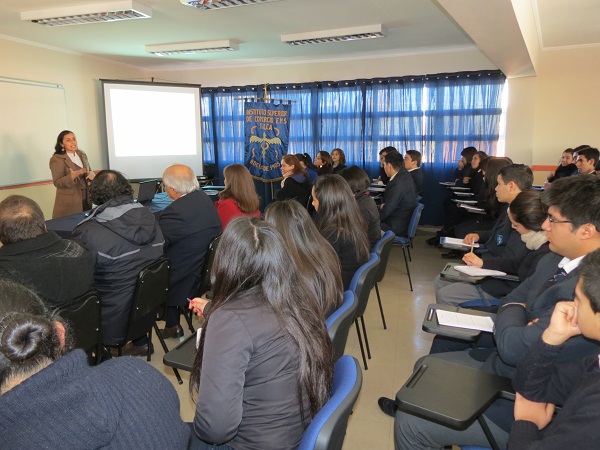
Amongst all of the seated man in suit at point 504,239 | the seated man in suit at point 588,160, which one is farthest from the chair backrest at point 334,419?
the seated man in suit at point 588,160

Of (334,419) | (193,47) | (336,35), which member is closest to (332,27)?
(336,35)

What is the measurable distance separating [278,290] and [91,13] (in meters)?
4.60

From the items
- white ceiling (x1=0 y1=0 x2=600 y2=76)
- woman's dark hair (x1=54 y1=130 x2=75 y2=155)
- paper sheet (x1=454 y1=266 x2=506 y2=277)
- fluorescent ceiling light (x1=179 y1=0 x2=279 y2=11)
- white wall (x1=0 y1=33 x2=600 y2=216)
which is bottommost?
paper sheet (x1=454 y1=266 x2=506 y2=277)

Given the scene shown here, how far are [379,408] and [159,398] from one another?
187 cm

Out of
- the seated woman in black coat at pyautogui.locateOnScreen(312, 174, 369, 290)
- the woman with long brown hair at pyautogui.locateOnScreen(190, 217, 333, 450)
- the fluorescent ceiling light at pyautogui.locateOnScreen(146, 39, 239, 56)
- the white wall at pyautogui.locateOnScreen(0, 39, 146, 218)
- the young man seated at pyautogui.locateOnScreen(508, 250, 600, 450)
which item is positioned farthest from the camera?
the fluorescent ceiling light at pyautogui.locateOnScreen(146, 39, 239, 56)

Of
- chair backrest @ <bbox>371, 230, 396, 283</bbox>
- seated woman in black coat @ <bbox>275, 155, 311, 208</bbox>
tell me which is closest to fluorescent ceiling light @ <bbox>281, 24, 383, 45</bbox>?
seated woman in black coat @ <bbox>275, 155, 311, 208</bbox>

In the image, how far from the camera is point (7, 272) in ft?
6.57

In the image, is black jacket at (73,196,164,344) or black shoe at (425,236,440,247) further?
black shoe at (425,236,440,247)

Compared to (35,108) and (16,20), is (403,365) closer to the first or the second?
(16,20)

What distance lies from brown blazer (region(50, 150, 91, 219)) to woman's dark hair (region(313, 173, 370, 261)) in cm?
360

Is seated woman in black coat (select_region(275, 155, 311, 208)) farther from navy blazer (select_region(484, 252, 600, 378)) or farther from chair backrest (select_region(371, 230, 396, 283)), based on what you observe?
navy blazer (select_region(484, 252, 600, 378))

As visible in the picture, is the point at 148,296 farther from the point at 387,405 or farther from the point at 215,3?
the point at 215,3

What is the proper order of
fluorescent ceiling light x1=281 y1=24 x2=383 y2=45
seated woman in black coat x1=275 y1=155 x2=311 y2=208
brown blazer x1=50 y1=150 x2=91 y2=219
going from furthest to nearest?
1. seated woman in black coat x1=275 y1=155 x2=311 y2=208
2. fluorescent ceiling light x1=281 y1=24 x2=383 y2=45
3. brown blazer x1=50 y1=150 x2=91 y2=219

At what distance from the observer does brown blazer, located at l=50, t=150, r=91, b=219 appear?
5.21 meters
